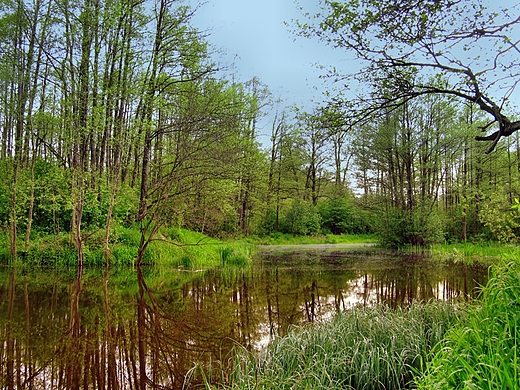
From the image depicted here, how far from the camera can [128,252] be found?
42.1ft

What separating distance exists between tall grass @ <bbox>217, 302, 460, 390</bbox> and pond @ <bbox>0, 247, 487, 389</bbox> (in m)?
0.56

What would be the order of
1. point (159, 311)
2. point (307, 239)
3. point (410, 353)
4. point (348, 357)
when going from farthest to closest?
point (307, 239) → point (159, 311) → point (410, 353) → point (348, 357)

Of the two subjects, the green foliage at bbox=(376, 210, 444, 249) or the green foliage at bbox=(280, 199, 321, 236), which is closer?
the green foliage at bbox=(376, 210, 444, 249)

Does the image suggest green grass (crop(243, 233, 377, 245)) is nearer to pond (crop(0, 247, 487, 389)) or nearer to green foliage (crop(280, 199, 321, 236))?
green foliage (crop(280, 199, 321, 236))

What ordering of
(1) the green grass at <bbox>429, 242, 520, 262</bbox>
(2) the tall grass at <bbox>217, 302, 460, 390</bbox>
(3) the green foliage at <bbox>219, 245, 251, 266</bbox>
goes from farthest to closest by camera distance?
(1) the green grass at <bbox>429, 242, 520, 262</bbox>
(3) the green foliage at <bbox>219, 245, 251, 266</bbox>
(2) the tall grass at <bbox>217, 302, 460, 390</bbox>

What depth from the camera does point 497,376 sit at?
2.16 m

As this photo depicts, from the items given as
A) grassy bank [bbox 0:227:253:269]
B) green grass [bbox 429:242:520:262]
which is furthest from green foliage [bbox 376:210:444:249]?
grassy bank [bbox 0:227:253:269]

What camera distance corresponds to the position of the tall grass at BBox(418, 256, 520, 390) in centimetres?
223

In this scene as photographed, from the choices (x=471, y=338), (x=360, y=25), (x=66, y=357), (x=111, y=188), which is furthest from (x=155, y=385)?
(x=111, y=188)

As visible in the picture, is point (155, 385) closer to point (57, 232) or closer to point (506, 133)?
point (506, 133)

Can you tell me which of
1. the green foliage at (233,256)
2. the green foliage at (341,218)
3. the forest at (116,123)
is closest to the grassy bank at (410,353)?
the forest at (116,123)

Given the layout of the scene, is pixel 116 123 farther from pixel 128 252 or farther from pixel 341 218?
pixel 341 218

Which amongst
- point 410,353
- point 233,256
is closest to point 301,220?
point 233,256

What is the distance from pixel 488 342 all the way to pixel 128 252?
11981 millimetres
